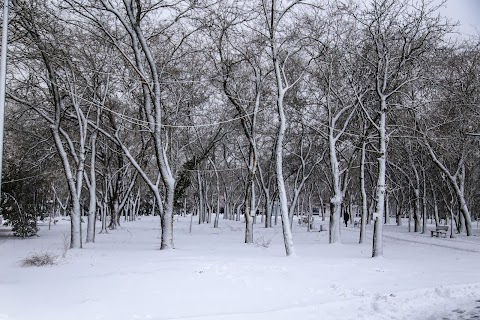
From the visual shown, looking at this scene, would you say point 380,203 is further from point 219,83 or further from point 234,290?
point 219,83

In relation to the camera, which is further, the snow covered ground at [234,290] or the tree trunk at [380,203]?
the tree trunk at [380,203]

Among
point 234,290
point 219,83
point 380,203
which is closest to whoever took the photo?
point 234,290

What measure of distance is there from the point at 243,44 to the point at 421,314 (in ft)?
45.5

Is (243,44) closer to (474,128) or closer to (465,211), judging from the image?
(474,128)

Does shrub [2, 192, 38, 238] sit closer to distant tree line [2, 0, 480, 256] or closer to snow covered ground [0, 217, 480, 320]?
distant tree line [2, 0, 480, 256]

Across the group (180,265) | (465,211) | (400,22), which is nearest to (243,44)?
(400,22)

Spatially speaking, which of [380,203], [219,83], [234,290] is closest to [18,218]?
[219,83]

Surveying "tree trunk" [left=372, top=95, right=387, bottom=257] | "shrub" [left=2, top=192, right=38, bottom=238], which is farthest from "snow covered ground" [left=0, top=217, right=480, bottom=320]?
"shrub" [left=2, top=192, right=38, bottom=238]

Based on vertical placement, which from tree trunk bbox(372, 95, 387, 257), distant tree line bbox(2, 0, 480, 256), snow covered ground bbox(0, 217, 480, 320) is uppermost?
distant tree line bbox(2, 0, 480, 256)

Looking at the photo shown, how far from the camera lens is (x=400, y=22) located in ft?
53.2

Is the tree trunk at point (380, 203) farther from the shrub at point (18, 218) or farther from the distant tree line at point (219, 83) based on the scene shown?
the shrub at point (18, 218)

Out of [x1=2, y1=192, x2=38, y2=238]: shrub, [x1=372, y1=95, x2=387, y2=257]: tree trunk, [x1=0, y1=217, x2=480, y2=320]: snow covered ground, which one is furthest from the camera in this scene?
[x1=2, y1=192, x2=38, y2=238]: shrub

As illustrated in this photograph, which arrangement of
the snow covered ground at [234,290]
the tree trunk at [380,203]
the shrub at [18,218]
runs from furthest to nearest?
the shrub at [18,218]
the tree trunk at [380,203]
the snow covered ground at [234,290]

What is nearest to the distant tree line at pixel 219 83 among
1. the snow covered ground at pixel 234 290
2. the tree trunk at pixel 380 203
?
the tree trunk at pixel 380 203
